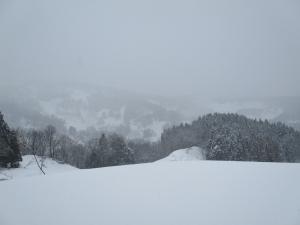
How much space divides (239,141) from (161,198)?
4406 centimetres

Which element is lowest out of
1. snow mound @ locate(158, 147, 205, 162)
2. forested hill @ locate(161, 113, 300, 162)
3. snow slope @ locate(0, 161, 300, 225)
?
snow slope @ locate(0, 161, 300, 225)

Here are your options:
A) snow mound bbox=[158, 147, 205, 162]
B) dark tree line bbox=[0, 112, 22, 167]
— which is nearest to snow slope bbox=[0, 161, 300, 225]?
dark tree line bbox=[0, 112, 22, 167]

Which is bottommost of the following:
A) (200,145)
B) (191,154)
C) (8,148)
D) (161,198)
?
(161,198)

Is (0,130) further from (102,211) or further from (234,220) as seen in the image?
(234,220)

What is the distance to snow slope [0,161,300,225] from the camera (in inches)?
186

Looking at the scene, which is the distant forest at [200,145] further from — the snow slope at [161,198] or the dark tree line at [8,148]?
the snow slope at [161,198]

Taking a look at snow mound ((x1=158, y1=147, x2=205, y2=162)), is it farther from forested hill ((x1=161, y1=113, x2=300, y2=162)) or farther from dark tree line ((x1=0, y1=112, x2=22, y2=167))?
dark tree line ((x1=0, y1=112, x2=22, y2=167))

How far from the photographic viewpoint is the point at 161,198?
5.66 meters

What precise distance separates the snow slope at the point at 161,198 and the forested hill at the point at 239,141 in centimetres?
3872

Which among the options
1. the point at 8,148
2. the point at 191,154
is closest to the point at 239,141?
the point at 191,154

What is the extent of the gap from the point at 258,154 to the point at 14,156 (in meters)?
38.6

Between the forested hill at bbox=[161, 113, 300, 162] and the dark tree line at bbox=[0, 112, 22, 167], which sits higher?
the forested hill at bbox=[161, 113, 300, 162]

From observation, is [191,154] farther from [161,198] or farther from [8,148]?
[161,198]

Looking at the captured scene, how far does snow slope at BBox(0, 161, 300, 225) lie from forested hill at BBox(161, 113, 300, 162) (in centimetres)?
3872
